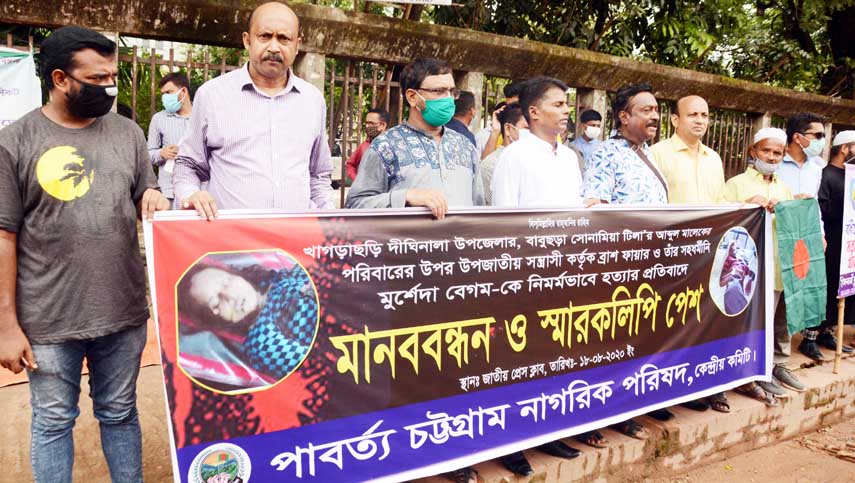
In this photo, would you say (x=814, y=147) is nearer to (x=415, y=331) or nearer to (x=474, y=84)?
(x=474, y=84)

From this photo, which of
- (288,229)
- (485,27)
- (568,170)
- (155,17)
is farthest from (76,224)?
(485,27)

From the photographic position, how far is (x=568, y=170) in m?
3.24

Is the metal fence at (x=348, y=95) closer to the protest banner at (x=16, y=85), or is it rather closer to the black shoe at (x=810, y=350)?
the protest banner at (x=16, y=85)

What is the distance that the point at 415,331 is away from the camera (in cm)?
249

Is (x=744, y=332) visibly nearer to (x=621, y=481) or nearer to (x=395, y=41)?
(x=621, y=481)

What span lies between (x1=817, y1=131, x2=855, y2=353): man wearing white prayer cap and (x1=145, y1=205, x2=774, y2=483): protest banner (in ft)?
5.49

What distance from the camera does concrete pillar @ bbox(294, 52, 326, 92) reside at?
461cm

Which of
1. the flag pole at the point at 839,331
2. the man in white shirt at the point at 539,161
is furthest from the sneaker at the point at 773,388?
the man in white shirt at the point at 539,161

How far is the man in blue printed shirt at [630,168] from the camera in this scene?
336cm

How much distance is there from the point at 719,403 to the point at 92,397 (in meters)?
3.17

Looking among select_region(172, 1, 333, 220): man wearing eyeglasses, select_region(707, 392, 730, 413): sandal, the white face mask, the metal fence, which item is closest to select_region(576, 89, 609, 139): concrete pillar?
the metal fence

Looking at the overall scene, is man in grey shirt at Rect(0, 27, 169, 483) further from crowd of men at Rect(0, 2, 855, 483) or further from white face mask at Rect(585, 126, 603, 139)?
white face mask at Rect(585, 126, 603, 139)

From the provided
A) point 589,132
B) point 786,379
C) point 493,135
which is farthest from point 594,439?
point 589,132

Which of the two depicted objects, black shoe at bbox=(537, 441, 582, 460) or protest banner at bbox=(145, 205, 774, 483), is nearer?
protest banner at bbox=(145, 205, 774, 483)
